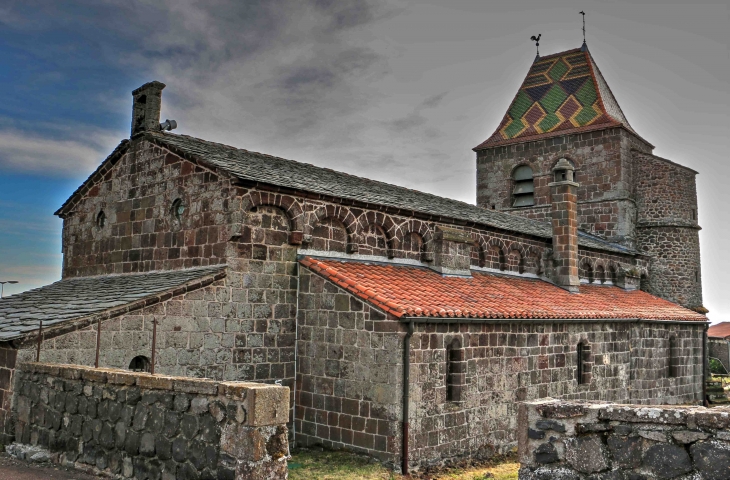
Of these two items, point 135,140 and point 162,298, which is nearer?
point 162,298

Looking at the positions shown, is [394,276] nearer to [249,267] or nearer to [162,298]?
[249,267]

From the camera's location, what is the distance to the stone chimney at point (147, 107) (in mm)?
14375

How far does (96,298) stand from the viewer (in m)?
11.3

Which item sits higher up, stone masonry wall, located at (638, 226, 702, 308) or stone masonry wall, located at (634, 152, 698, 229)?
stone masonry wall, located at (634, 152, 698, 229)

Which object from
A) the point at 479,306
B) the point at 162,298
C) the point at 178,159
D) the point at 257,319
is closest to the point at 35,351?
the point at 162,298

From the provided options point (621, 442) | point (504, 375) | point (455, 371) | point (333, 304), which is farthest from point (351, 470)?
point (621, 442)

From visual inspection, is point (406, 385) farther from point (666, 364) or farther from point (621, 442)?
point (666, 364)

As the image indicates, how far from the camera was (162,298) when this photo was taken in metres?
10.6

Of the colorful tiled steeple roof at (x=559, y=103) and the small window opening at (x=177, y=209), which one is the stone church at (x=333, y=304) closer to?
the small window opening at (x=177, y=209)

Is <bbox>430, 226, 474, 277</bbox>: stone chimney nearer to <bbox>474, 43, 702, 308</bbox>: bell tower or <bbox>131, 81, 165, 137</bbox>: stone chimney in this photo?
<bbox>131, 81, 165, 137</bbox>: stone chimney

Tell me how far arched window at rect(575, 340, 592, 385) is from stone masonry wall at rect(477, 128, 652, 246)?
11.2 meters

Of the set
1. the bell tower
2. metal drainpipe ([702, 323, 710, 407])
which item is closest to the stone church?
metal drainpipe ([702, 323, 710, 407])

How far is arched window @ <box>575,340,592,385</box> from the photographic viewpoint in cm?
1595

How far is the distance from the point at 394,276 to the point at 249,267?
3.21m
